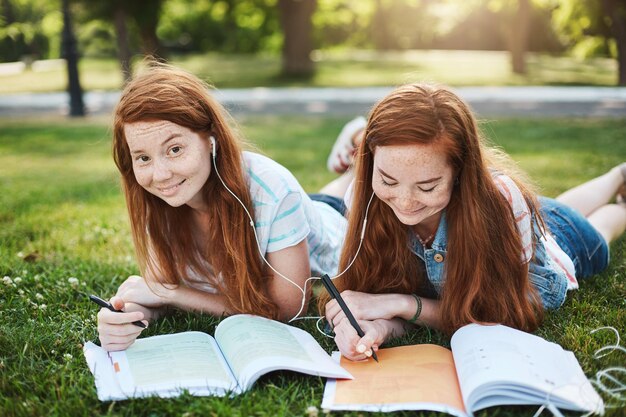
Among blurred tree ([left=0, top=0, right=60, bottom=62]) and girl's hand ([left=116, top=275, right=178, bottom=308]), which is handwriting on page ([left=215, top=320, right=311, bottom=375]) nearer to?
girl's hand ([left=116, top=275, right=178, bottom=308])

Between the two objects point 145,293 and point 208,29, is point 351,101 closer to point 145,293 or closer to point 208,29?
point 145,293

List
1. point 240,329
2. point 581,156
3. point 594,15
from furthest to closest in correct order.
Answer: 1. point 594,15
2. point 581,156
3. point 240,329

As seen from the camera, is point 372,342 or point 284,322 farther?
point 284,322

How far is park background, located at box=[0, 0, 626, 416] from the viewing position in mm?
2803

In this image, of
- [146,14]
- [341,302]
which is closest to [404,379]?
[341,302]

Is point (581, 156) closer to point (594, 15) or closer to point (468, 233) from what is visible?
point (468, 233)

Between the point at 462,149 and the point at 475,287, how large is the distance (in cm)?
61

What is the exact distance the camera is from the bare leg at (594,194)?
4555 mm

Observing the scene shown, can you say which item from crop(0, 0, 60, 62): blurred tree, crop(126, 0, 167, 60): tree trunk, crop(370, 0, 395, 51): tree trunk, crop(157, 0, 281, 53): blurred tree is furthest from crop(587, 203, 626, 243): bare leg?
crop(370, 0, 395, 51): tree trunk

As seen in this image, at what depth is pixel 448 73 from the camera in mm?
19438

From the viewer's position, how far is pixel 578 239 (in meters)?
3.94

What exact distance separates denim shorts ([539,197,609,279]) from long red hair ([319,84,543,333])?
0.82 meters

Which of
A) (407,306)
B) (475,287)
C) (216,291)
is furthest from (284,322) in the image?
(475,287)

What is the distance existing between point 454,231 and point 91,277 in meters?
2.22
